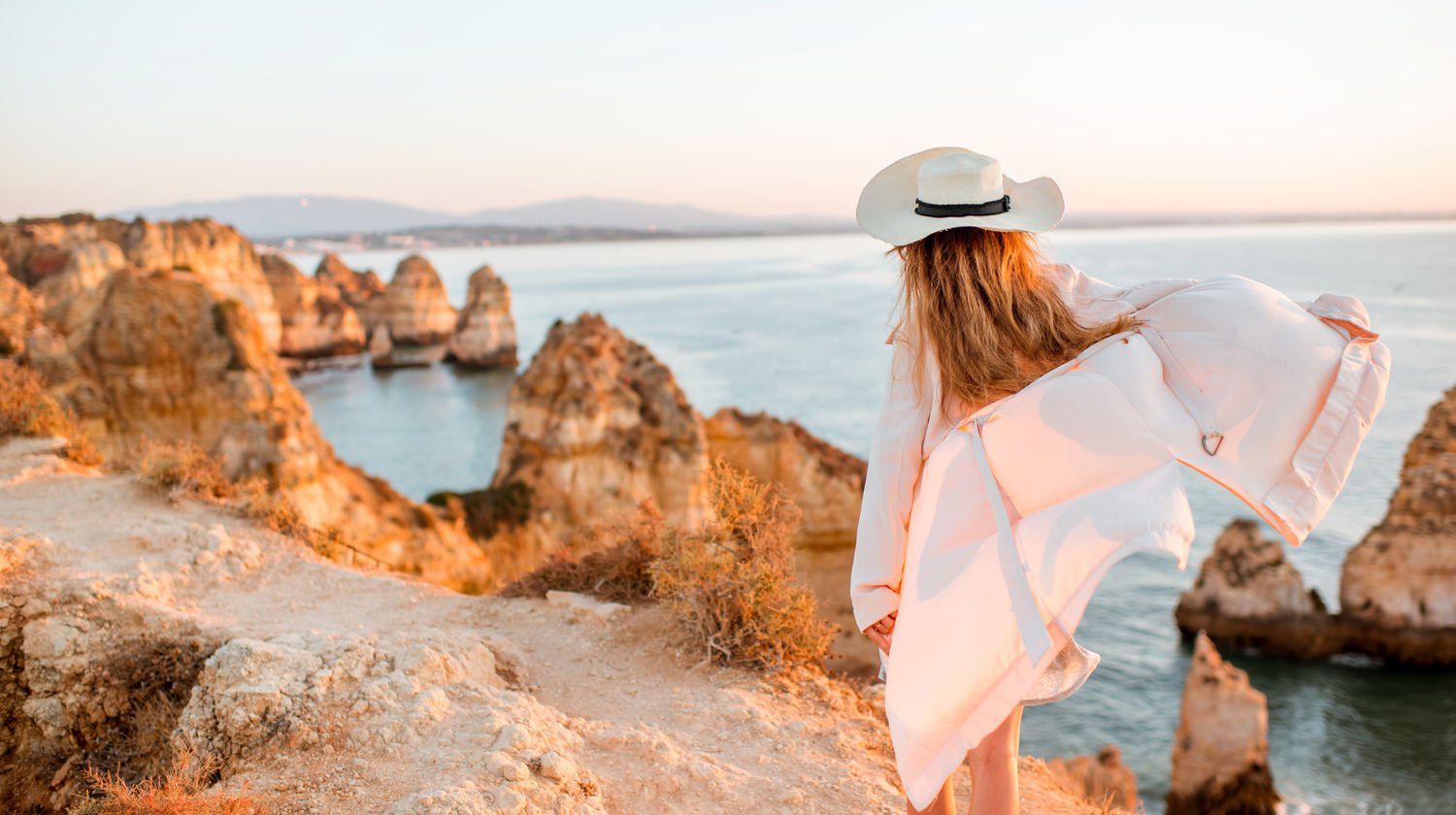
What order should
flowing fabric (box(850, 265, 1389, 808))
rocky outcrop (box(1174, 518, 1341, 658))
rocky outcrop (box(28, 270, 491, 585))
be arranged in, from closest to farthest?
flowing fabric (box(850, 265, 1389, 808))
rocky outcrop (box(28, 270, 491, 585))
rocky outcrop (box(1174, 518, 1341, 658))

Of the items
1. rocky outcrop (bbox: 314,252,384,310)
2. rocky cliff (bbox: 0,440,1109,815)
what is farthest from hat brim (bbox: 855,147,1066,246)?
rocky outcrop (bbox: 314,252,384,310)

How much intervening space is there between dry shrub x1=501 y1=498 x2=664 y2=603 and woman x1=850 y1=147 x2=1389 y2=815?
4.05m

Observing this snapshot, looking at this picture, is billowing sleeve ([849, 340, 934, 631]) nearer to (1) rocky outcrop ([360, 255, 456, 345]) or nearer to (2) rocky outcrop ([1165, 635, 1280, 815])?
(2) rocky outcrop ([1165, 635, 1280, 815])

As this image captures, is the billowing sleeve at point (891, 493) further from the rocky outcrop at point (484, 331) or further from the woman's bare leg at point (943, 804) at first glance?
the rocky outcrop at point (484, 331)

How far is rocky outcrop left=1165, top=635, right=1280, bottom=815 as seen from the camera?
14.4m

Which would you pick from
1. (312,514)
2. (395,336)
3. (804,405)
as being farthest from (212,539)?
(395,336)

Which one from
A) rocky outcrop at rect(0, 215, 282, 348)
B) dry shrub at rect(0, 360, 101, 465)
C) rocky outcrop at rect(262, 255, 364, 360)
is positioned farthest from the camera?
rocky outcrop at rect(262, 255, 364, 360)

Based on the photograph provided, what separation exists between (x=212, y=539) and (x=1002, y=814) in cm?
593

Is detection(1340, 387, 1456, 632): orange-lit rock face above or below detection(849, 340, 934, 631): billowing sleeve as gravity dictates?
below

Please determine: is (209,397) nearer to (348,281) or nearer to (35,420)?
(35,420)

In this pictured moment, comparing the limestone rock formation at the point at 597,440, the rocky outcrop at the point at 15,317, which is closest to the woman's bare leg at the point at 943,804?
the limestone rock formation at the point at 597,440

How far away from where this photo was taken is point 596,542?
7.21m

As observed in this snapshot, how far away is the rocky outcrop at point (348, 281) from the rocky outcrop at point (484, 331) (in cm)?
1423

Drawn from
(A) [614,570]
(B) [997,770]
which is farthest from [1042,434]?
(A) [614,570]
